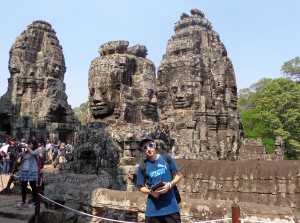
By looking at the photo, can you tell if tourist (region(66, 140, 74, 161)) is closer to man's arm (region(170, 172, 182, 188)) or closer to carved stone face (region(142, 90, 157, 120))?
carved stone face (region(142, 90, 157, 120))

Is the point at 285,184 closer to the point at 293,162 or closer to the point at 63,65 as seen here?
the point at 293,162

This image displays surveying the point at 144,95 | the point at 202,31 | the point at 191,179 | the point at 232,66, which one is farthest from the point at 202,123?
the point at 191,179

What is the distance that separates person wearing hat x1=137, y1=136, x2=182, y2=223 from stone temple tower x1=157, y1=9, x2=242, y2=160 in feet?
39.5

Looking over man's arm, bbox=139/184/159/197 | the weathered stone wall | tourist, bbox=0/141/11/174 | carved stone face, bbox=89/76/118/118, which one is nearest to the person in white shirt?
tourist, bbox=0/141/11/174

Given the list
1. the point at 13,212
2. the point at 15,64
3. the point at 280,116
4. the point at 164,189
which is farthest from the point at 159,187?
the point at 280,116

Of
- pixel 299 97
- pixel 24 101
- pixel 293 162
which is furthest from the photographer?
pixel 299 97

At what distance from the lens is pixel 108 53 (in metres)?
7.68

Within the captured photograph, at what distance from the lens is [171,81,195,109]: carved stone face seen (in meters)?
17.8

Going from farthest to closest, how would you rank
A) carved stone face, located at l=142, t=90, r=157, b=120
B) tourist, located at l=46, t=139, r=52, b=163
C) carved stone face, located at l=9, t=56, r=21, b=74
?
carved stone face, located at l=9, t=56, r=21, b=74 → tourist, located at l=46, t=139, r=52, b=163 → carved stone face, located at l=142, t=90, r=157, b=120

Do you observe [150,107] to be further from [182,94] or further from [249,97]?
[249,97]

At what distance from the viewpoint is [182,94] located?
17.8 metres

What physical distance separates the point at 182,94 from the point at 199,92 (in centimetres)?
132

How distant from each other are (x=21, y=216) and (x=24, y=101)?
20403 millimetres

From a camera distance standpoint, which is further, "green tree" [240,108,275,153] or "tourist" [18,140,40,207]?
"green tree" [240,108,275,153]
